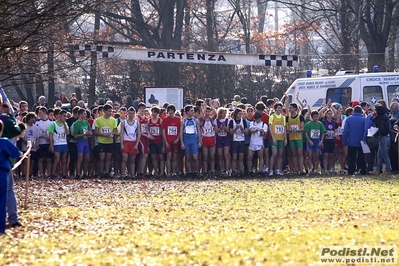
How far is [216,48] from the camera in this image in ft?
149

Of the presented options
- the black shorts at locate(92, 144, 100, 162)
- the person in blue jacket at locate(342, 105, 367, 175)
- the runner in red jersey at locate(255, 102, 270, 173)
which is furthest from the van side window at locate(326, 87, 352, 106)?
the black shorts at locate(92, 144, 100, 162)

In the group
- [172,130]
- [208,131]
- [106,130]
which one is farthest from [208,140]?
[106,130]

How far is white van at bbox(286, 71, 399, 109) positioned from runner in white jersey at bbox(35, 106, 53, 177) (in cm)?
1112

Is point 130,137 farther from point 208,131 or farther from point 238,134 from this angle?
point 238,134

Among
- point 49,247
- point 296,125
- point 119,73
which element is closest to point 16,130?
point 49,247

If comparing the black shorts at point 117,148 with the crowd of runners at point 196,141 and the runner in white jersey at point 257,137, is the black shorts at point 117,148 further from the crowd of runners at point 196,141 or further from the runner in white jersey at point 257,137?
the runner in white jersey at point 257,137

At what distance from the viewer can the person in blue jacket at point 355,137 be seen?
943 inches

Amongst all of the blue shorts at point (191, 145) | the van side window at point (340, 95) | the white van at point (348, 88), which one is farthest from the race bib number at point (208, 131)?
the van side window at point (340, 95)

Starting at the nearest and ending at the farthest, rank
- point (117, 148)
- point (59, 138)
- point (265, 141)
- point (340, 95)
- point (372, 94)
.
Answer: point (59, 138), point (117, 148), point (265, 141), point (372, 94), point (340, 95)

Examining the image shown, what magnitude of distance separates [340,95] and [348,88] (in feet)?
1.75

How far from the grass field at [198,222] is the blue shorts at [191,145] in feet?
9.90

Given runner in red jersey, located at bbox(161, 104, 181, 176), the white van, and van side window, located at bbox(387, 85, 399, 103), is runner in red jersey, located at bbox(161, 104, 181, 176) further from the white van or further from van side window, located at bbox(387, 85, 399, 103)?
van side window, located at bbox(387, 85, 399, 103)

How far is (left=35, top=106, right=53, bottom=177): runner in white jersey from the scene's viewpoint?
2345 centimetres

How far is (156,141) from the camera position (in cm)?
2419
